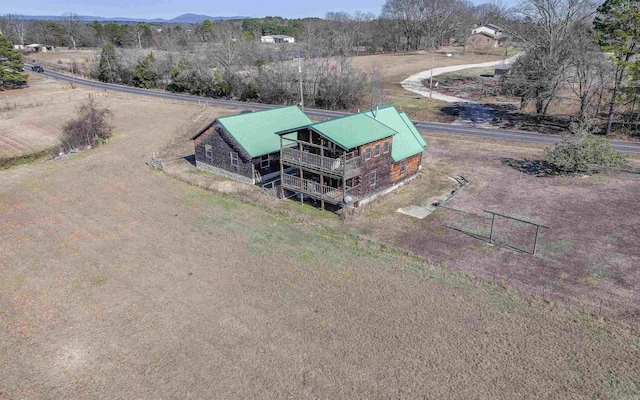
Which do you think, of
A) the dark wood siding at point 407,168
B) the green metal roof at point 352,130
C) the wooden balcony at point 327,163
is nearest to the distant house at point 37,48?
the wooden balcony at point 327,163

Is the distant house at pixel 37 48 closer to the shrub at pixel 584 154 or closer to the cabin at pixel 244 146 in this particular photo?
the cabin at pixel 244 146

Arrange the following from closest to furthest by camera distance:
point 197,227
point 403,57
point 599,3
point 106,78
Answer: point 197,227 → point 599,3 → point 106,78 → point 403,57

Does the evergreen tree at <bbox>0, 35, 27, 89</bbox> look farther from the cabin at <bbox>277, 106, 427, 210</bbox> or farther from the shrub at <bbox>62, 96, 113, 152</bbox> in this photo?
the cabin at <bbox>277, 106, 427, 210</bbox>

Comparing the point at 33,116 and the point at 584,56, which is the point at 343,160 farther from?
the point at 33,116

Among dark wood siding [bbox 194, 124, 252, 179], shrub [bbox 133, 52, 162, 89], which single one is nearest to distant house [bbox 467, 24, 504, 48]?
shrub [bbox 133, 52, 162, 89]

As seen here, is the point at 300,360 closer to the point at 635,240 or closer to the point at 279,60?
the point at 635,240

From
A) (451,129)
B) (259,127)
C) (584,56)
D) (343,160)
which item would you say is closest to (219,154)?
(259,127)

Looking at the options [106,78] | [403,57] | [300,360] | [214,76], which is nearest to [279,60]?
[214,76]

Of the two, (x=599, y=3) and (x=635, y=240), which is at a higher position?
(x=599, y=3)
